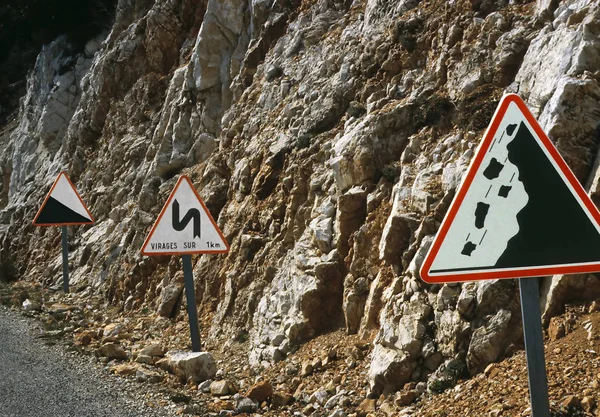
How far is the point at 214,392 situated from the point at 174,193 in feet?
7.58

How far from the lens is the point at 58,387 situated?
5777mm

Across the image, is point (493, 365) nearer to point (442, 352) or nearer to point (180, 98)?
point (442, 352)

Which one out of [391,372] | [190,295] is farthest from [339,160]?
[391,372]

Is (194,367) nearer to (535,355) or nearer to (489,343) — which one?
(489,343)

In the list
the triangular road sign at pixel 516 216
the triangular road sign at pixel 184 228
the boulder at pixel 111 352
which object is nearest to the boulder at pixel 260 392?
the triangular road sign at pixel 184 228

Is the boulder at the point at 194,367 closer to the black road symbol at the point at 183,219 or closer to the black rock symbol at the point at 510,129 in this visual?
the black road symbol at the point at 183,219

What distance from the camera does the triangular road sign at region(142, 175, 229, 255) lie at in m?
6.51

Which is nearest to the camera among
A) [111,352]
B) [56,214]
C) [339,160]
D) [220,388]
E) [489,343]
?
[489,343]

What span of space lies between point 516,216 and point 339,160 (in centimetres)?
471

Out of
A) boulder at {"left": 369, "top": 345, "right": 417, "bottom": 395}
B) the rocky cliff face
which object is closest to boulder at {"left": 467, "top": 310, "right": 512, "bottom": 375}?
the rocky cliff face

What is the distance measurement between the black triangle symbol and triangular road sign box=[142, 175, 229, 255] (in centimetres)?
609

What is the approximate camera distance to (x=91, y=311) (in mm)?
10656

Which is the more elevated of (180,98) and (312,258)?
(180,98)

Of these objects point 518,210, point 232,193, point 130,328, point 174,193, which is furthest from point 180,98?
point 518,210
